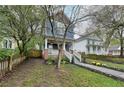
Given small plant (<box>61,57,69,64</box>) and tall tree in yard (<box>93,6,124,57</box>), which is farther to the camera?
small plant (<box>61,57,69,64</box>)

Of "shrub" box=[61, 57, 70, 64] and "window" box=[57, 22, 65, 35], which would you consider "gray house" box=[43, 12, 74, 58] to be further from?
"shrub" box=[61, 57, 70, 64]

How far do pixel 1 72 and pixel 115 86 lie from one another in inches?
90.2

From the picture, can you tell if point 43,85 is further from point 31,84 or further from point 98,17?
point 98,17

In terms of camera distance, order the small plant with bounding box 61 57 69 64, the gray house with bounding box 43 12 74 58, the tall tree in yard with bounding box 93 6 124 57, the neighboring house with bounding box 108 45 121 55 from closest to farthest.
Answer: the tall tree in yard with bounding box 93 6 124 57 < the gray house with bounding box 43 12 74 58 < the small plant with bounding box 61 57 69 64 < the neighboring house with bounding box 108 45 121 55

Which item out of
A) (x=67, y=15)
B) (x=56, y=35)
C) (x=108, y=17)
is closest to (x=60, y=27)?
(x=56, y=35)

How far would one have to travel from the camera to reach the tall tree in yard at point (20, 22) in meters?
5.12

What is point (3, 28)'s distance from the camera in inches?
213

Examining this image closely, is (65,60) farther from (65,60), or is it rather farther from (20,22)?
(20,22)

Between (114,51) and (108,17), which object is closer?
(108,17)

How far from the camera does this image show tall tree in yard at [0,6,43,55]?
16.8ft

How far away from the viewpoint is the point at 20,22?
20.1ft

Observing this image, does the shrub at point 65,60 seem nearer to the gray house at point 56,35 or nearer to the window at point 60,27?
the gray house at point 56,35

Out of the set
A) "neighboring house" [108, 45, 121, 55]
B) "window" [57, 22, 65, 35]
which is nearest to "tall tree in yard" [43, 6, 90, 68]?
"window" [57, 22, 65, 35]
